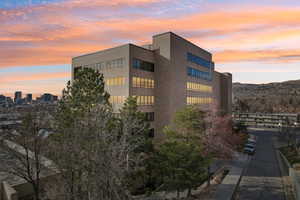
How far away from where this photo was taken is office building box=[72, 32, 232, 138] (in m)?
37.5

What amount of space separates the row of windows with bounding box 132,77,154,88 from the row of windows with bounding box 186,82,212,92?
384 inches

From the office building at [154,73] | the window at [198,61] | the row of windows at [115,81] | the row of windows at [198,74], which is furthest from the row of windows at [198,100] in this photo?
the row of windows at [115,81]

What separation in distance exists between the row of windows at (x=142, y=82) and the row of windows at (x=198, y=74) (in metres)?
10.5

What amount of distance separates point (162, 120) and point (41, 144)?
24.6 meters

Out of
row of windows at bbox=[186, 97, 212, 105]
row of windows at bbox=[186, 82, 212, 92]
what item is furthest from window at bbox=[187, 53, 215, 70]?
row of windows at bbox=[186, 97, 212, 105]

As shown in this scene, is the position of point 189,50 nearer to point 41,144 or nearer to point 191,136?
point 191,136

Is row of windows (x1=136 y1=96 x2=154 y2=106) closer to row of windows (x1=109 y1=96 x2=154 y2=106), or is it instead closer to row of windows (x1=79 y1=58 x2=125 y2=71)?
row of windows (x1=109 y1=96 x2=154 y2=106)

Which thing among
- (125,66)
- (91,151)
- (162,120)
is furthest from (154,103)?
(91,151)

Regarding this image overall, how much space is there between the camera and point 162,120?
41.0 m

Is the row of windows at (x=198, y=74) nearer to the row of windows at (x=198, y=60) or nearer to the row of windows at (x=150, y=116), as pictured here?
the row of windows at (x=198, y=60)

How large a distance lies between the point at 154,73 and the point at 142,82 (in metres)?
4.42

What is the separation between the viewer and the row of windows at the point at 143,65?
37906mm

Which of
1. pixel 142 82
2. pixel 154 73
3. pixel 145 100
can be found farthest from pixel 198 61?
pixel 145 100

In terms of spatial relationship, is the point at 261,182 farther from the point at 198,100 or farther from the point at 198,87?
the point at 198,87
